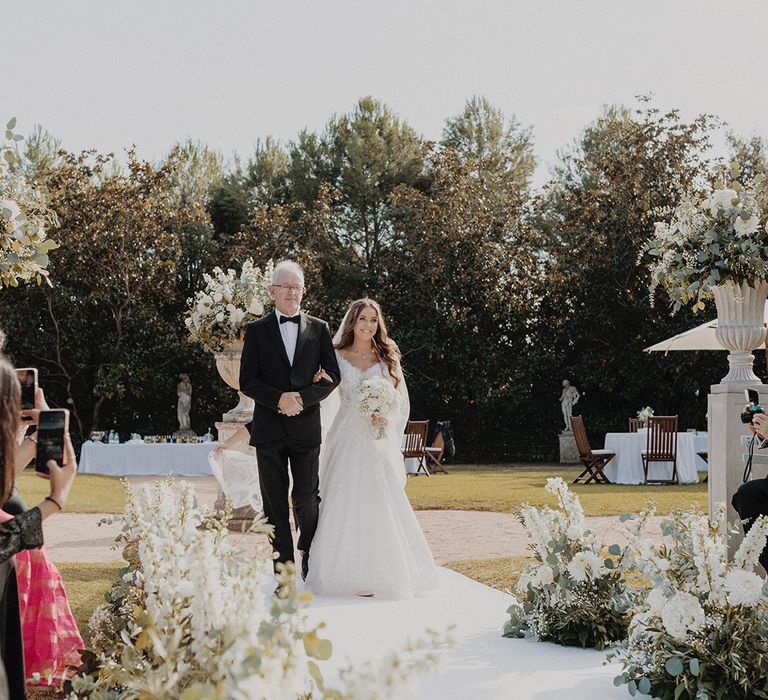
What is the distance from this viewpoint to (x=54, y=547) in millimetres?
9500

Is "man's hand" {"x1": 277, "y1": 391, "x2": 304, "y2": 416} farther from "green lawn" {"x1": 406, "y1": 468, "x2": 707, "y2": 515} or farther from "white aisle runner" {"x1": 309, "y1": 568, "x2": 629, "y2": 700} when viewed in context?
"green lawn" {"x1": 406, "y1": 468, "x2": 707, "y2": 515}

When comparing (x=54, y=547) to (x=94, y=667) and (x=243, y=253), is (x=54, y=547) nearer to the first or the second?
(x=94, y=667)

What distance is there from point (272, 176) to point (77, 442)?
35.8 feet

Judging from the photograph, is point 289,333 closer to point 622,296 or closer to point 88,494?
point 88,494

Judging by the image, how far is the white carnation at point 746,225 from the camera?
19.1 feet

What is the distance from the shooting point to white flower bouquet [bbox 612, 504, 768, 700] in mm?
3684

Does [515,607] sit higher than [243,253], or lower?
lower

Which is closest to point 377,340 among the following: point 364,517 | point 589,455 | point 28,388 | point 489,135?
point 364,517

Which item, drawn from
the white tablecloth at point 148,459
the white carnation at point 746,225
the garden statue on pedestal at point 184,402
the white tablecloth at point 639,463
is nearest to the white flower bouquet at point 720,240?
the white carnation at point 746,225

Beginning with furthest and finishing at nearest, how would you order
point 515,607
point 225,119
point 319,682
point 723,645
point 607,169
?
point 225,119 < point 607,169 < point 515,607 < point 723,645 < point 319,682

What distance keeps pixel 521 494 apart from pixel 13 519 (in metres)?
12.2

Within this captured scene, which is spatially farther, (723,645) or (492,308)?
(492,308)

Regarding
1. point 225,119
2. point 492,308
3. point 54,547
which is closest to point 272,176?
point 225,119

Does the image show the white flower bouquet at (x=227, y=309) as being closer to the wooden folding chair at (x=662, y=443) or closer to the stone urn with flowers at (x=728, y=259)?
the stone urn with flowers at (x=728, y=259)
